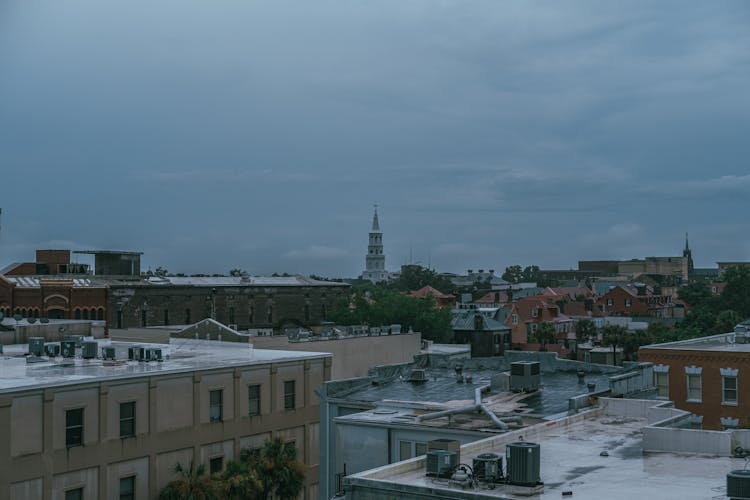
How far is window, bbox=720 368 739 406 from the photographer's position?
1682 inches

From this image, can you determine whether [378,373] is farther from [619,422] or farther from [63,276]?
[63,276]

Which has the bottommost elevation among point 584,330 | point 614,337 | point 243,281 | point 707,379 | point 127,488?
point 127,488

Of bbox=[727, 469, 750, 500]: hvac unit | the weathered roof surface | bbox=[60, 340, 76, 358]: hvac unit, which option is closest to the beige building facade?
bbox=[60, 340, 76, 358]: hvac unit

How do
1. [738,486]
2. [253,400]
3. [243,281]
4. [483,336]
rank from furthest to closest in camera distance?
[483,336] → [243,281] → [253,400] → [738,486]

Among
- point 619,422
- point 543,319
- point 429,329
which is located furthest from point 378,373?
point 543,319

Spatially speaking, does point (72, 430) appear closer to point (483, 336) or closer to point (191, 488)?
point (191, 488)

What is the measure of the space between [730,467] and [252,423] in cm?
2676

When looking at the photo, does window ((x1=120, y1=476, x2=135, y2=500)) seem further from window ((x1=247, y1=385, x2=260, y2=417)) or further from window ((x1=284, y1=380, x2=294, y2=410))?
window ((x1=284, y1=380, x2=294, y2=410))

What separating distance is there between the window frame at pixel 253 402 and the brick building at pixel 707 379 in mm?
19002

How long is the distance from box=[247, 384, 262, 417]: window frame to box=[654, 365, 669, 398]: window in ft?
63.9

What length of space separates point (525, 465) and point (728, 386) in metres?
26.0

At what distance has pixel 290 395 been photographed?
1850 inches

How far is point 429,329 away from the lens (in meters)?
107

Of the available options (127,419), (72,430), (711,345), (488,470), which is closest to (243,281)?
(127,419)
